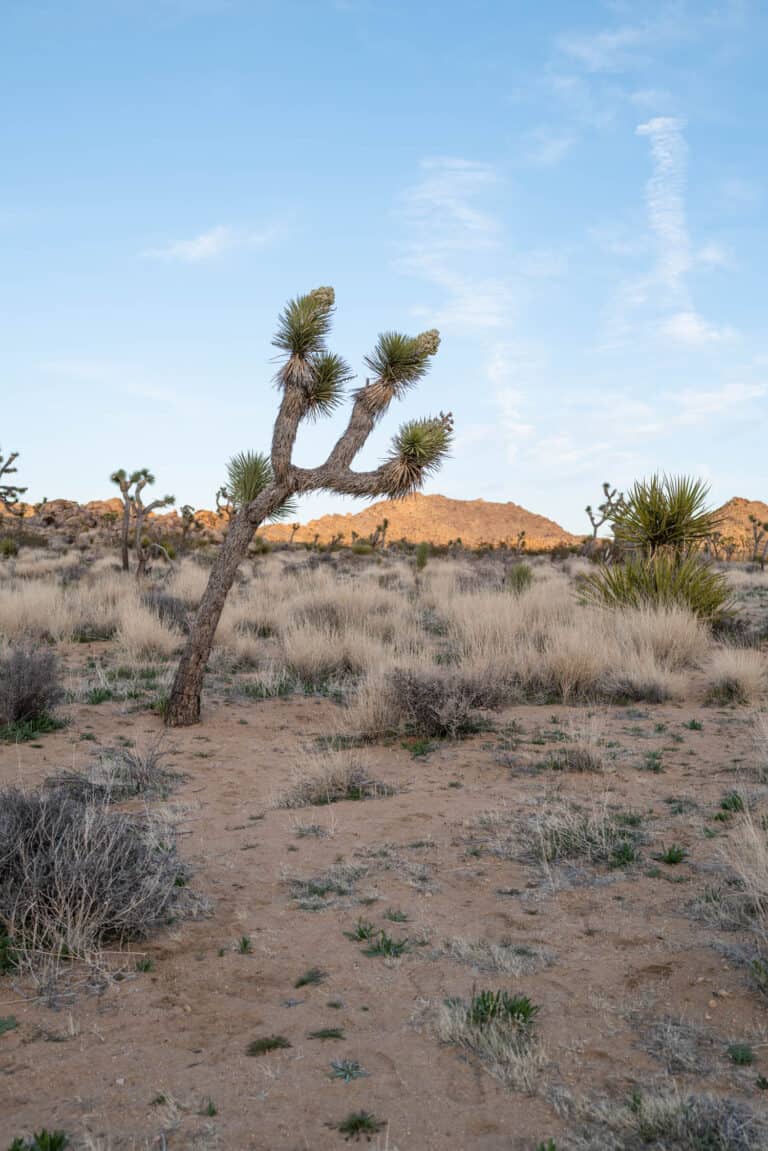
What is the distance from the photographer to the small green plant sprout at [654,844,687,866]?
4855mm

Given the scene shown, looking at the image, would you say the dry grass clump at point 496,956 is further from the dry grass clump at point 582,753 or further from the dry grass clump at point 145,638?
the dry grass clump at point 145,638

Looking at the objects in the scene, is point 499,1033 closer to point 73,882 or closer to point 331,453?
point 73,882

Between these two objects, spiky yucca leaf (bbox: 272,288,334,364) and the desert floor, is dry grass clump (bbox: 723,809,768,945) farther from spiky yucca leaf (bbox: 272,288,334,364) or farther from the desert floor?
spiky yucca leaf (bbox: 272,288,334,364)

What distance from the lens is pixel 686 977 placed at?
358 centimetres

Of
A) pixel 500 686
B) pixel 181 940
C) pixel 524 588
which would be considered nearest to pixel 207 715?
pixel 500 686

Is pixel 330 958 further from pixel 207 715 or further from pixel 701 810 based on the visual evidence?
pixel 207 715

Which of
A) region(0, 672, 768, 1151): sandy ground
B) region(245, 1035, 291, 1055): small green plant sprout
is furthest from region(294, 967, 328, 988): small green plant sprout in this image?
region(245, 1035, 291, 1055): small green plant sprout

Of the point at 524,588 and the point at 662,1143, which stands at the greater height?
the point at 524,588

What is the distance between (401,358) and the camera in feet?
30.9

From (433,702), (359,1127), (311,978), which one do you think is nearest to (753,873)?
(311,978)

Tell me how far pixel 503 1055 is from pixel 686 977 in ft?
3.47

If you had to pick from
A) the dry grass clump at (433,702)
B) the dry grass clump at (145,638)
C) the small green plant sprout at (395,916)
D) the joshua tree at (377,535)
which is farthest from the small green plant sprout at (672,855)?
the joshua tree at (377,535)

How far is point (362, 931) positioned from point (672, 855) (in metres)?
1.98

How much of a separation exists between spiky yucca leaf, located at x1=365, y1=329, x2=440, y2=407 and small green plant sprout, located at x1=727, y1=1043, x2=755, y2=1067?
7592 millimetres
